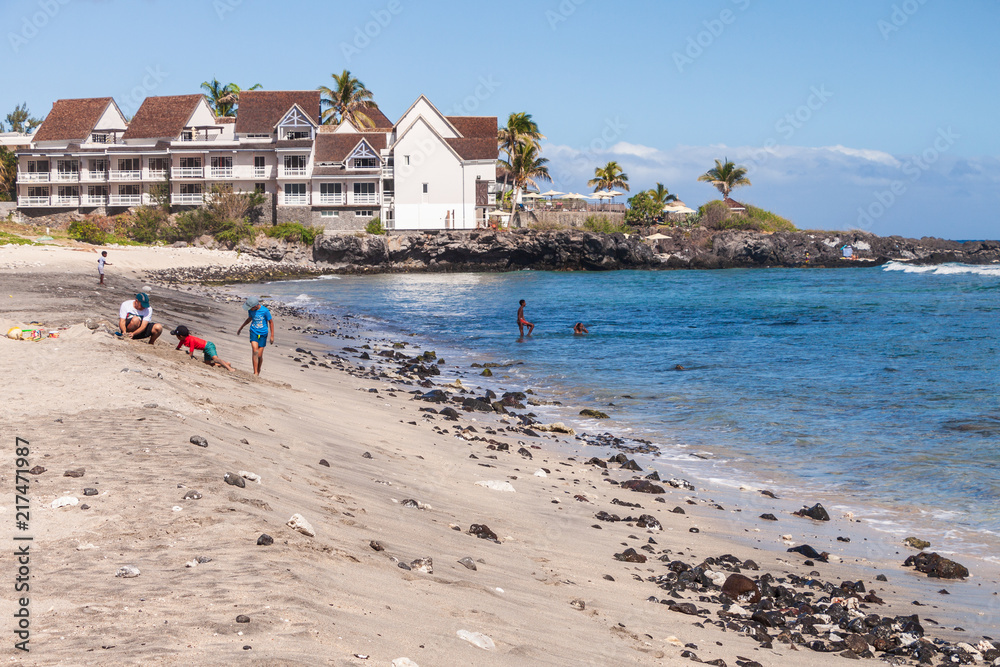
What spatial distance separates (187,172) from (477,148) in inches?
1098

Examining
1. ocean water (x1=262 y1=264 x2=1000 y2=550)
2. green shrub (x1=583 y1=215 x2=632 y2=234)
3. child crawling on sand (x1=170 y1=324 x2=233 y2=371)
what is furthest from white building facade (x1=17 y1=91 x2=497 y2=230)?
child crawling on sand (x1=170 y1=324 x2=233 y2=371)

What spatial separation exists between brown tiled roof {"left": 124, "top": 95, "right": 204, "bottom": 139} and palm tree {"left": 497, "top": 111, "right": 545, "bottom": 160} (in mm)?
31513

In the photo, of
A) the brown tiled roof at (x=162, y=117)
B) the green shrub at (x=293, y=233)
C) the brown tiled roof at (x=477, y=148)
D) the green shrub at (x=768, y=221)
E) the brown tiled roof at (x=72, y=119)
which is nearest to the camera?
the green shrub at (x=293, y=233)

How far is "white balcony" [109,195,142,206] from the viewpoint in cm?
7400

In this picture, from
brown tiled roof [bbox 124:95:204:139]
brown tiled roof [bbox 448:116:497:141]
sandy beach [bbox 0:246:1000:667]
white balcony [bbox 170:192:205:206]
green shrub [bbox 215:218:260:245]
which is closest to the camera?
sandy beach [bbox 0:246:1000:667]

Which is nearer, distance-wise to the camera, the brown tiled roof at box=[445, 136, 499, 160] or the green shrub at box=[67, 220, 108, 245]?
the green shrub at box=[67, 220, 108, 245]

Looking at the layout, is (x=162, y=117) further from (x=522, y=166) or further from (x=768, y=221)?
(x=768, y=221)

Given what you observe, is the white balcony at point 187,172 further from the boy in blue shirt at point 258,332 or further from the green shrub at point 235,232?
the boy in blue shirt at point 258,332

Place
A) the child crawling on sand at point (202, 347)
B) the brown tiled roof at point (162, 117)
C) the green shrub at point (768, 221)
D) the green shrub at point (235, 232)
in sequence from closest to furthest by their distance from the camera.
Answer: the child crawling on sand at point (202, 347)
the green shrub at point (235, 232)
the brown tiled roof at point (162, 117)
the green shrub at point (768, 221)

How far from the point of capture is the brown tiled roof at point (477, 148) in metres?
73.3

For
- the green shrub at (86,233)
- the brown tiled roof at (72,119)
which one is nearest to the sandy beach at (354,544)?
the green shrub at (86,233)

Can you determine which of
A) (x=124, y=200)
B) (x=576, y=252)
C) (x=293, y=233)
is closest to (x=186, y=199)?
(x=124, y=200)

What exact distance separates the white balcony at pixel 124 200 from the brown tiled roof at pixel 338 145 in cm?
1865

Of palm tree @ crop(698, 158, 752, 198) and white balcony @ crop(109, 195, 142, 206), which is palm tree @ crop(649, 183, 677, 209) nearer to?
palm tree @ crop(698, 158, 752, 198)
